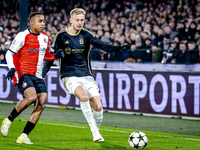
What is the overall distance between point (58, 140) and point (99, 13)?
12.6 m

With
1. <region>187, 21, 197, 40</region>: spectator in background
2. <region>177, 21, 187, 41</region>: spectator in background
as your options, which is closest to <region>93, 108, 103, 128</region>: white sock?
<region>177, 21, 187, 41</region>: spectator in background

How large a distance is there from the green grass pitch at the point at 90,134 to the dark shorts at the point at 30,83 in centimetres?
89

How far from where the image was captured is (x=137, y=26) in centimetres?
1441

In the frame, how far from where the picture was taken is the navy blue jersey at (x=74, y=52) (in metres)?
5.86

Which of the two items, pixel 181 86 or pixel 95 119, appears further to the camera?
pixel 181 86

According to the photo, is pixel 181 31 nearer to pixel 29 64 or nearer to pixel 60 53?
pixel 60 53

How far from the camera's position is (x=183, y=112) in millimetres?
9375

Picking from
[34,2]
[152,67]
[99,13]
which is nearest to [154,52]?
[152,67]

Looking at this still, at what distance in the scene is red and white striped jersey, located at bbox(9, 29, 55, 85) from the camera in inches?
222

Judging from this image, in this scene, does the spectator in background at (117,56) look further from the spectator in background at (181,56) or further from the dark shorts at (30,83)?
the dark shorts at (30,83)

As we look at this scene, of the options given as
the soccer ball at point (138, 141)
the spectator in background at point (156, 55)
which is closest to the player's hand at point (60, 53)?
the soccer ball at point (138, 141)

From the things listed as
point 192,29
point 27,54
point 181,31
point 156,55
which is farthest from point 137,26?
point 27,54

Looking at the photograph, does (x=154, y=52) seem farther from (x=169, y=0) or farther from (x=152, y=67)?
(x=169, y=0)

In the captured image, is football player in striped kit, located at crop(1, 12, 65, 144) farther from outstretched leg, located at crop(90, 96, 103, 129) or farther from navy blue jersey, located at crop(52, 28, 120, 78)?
outstretched leg, located at crop(90, 96, 103, 129)
